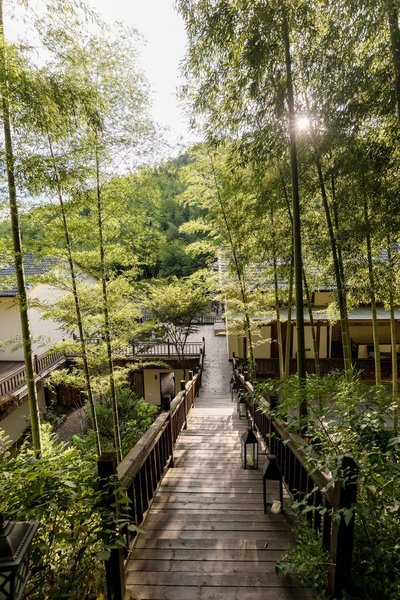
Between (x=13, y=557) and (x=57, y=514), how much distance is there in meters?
0.54

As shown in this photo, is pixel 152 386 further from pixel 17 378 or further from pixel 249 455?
pixel 249 455

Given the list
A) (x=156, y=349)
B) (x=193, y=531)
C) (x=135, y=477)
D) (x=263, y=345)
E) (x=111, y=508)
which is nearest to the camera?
(x=111, y=508)

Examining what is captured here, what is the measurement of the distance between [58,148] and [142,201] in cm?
153

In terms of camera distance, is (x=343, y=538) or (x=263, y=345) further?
(x=263, y=345)

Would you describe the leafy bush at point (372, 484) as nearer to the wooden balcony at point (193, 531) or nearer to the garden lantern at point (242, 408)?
the wooden balcony at point (193, 531)

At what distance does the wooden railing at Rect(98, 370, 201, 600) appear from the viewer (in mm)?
1753

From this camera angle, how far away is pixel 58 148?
3967 millimetres

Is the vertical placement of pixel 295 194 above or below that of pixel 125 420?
above

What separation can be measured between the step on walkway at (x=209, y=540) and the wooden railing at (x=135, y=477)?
158mm

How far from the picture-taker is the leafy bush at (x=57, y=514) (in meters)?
1.43

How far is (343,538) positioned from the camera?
1680mm

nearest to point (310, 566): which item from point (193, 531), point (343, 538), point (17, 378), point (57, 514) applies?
point (343, 538)

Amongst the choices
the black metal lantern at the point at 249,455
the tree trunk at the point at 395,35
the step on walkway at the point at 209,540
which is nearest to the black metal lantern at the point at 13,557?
the step on walkway at the point at 209,540

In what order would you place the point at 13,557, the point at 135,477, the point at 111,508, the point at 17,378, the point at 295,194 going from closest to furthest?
the point at 13,557
the point at 111,508
the point at 135,477
the point at 295,194
the point at 17,378
